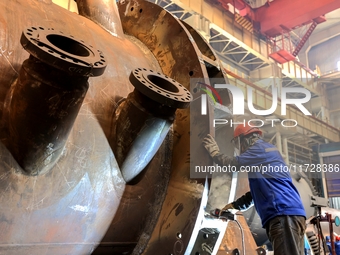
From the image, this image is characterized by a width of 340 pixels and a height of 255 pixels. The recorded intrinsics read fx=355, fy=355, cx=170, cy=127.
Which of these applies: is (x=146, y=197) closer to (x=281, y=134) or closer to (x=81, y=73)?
(x=81, y=73)

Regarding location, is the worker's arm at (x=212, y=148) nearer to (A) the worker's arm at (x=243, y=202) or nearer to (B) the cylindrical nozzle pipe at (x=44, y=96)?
(B) the cylindrical nozzle pipe at (x=44, y=96)

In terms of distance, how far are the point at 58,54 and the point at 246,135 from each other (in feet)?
5.58

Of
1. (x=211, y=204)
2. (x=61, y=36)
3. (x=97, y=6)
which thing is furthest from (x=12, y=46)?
(x=211, y=204)

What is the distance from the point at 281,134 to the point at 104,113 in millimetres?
8122

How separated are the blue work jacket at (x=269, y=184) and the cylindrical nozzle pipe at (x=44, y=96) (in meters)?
1.22

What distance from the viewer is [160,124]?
1.17 m

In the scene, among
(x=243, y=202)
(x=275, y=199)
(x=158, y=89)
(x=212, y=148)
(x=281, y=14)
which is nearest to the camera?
(x=158, y=89)

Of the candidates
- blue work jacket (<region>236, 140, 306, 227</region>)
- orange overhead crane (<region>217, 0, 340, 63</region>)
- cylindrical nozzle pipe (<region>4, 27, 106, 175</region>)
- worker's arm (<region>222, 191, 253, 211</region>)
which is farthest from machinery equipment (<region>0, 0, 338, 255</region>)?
orange overhead crane (<region>217, 0, 340, 63</region>)

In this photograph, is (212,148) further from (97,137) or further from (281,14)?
(281,14)

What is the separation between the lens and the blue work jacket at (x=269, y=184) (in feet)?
6.59

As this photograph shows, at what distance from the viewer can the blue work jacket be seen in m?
2.01

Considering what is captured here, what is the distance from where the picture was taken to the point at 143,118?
1138 millimetres

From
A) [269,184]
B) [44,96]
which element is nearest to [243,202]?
[269,184]

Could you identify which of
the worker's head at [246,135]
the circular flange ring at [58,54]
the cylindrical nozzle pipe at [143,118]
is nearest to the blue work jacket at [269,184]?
the worker's head at [246,135]
